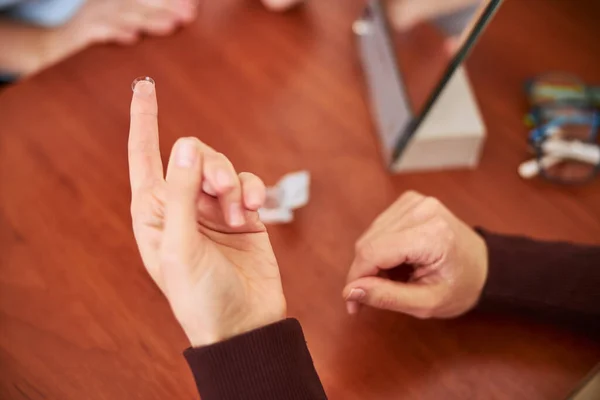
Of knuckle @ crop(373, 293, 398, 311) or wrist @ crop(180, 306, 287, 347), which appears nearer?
wrist @ crop(180, 306, 287, 347)

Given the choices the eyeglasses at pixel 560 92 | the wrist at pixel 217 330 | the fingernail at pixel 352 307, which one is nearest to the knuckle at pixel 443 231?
the fingernail at pixel 352 307

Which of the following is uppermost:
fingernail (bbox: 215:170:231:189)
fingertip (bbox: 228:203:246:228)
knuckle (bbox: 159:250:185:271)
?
fingernail (bbox: 215:170:231:189)

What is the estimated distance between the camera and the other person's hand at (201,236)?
1.22ft

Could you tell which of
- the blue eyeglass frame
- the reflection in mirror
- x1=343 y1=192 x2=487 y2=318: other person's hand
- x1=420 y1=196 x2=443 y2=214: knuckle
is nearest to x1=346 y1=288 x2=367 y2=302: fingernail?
x1=343 y1=192 x2=487 y2=318: other person's hand

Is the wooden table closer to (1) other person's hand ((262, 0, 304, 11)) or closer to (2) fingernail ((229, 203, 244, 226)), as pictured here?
(1) other person's hand ((262, 0, 304, 11))

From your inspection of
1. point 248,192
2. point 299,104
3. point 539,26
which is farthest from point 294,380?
point 539,26

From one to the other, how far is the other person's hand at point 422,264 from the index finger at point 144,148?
0.22m

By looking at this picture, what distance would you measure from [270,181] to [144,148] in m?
0.21

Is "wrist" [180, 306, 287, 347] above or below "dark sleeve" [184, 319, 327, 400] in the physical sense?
above

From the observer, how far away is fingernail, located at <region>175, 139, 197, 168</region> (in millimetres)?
379

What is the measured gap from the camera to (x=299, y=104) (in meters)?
0.70

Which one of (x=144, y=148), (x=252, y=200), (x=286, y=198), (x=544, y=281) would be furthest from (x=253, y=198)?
(x=544, y=281)

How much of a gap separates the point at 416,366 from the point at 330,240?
165mm

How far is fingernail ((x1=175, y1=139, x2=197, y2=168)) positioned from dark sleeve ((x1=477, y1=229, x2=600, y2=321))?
35cm
